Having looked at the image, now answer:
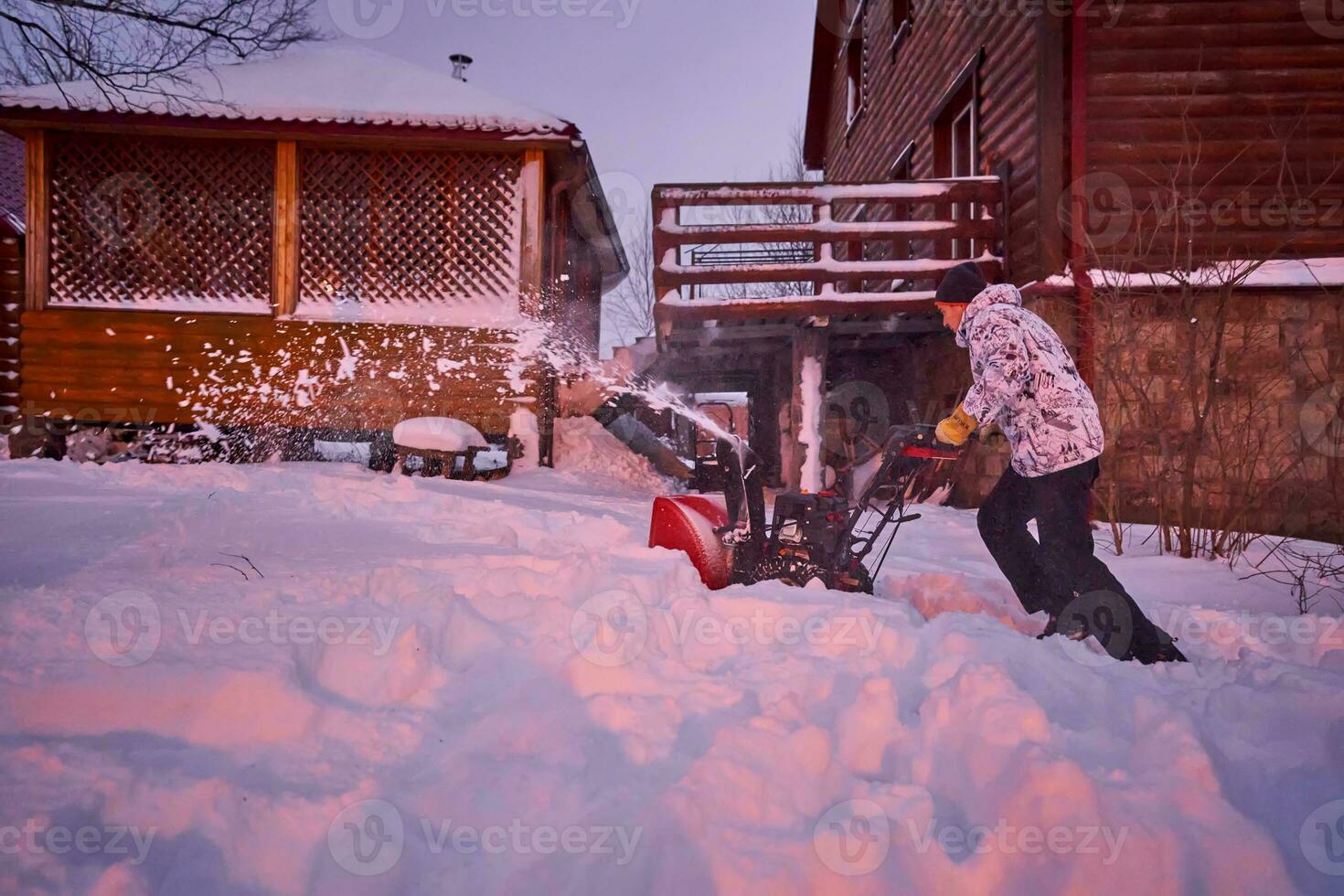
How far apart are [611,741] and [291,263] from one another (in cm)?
920

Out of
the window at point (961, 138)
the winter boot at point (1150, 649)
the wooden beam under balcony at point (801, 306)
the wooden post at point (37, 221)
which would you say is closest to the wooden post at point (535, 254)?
the wooden beam under balcony at point (801, 306)

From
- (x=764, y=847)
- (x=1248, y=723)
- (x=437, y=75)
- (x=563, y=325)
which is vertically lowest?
(x=764, y=847)

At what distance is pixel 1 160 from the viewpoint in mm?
14492

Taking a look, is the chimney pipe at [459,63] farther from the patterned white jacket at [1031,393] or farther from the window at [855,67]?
the patterned white jacket at [1031,393]

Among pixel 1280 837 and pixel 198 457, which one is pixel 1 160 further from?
pixel 1280 837

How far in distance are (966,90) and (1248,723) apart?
9.32 metres

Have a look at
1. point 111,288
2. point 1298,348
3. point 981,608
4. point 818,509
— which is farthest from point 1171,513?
point 111,288

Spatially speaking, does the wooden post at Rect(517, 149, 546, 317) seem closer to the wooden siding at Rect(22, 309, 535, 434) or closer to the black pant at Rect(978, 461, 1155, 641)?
the wooden siding at Rect(22, 309, 535, 434)

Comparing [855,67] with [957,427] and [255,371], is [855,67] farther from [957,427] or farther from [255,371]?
[957,427]

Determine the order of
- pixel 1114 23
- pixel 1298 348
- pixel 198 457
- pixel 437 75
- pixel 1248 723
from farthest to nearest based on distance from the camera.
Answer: pixel 437 75 → pixel 198 457 → pixel 1114 23 → pixel 1298 348 → pixel 1248 723

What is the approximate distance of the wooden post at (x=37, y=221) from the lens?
907 centimetres

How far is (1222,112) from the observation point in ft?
22.9

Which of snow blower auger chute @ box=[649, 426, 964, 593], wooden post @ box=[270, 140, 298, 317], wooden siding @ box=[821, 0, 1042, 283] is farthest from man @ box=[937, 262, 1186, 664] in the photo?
wooden post @ box=[270, 140, 298, 317]

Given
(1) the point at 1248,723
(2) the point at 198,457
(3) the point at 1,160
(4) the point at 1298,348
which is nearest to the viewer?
(1) the point at 1248,723
